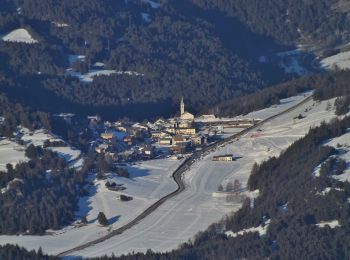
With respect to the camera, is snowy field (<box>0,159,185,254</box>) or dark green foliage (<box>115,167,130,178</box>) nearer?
snowy field (<box>0,159,185,254</box>)

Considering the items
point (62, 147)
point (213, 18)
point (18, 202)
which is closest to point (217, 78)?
point (213, 18)

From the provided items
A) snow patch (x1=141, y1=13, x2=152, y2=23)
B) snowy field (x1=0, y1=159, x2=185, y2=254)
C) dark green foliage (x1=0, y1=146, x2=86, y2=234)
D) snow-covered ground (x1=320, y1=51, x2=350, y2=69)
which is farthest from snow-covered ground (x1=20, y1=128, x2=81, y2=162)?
snow patch (x1=141, y1=13, x2=152, y2=23)

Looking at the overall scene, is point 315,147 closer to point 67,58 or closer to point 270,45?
point 67,58

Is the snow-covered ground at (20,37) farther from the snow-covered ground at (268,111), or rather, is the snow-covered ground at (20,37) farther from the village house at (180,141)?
the village house at (180,141)

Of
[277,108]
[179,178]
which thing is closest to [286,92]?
[277,108]

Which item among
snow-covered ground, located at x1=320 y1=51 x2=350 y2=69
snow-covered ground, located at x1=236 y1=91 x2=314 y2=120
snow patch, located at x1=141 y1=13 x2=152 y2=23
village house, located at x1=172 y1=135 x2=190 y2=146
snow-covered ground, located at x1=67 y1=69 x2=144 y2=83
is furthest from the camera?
snow patch, located at x1=141 y1=13 x2=152 y2=23

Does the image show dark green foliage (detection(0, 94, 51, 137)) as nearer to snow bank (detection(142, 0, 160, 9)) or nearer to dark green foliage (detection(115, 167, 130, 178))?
dark green foliage (detection(115, 167, 130, 178))
